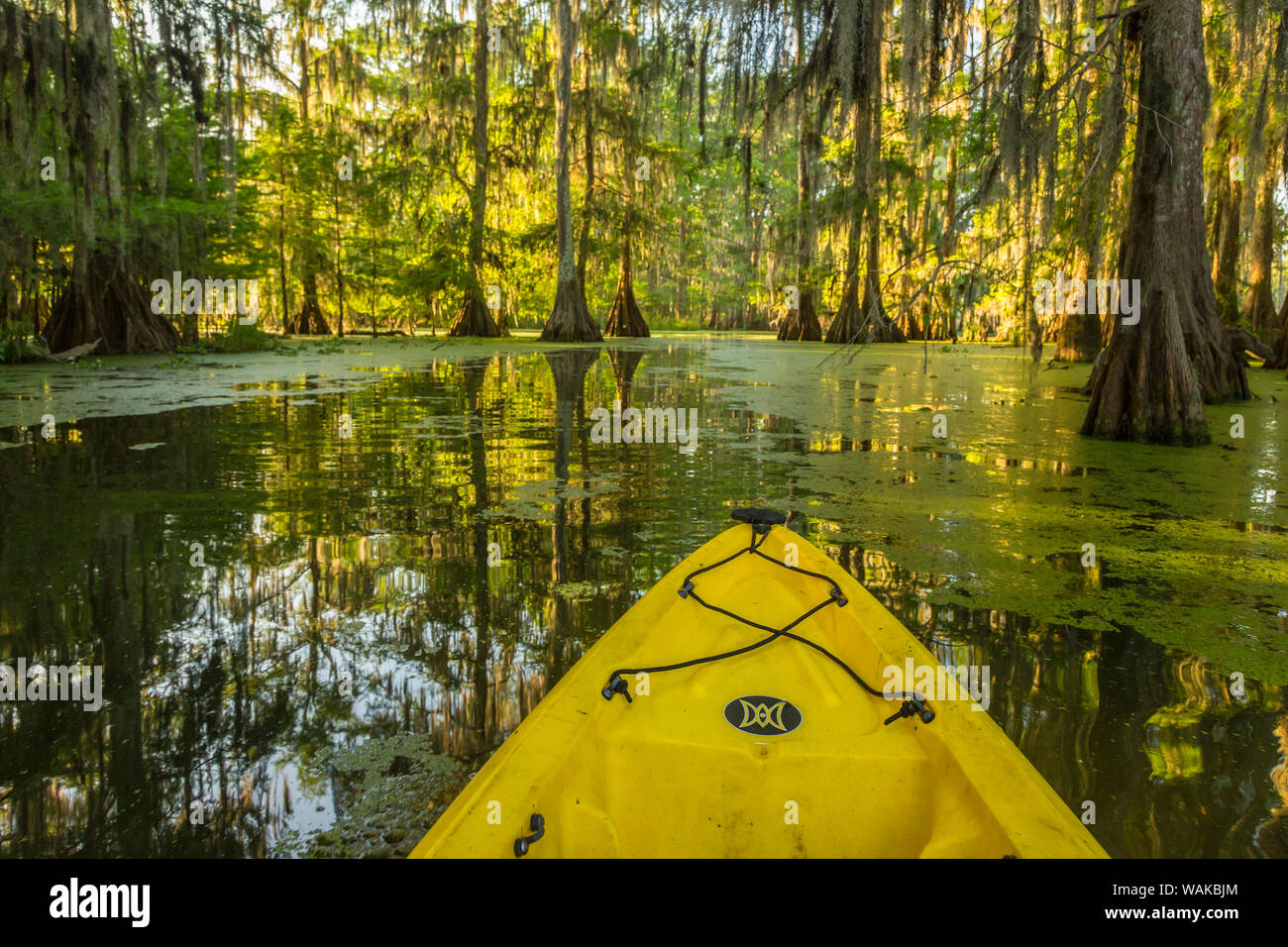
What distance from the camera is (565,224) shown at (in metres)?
20.5

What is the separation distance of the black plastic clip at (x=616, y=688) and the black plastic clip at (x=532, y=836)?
425mm

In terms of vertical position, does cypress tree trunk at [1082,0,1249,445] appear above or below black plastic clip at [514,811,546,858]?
above

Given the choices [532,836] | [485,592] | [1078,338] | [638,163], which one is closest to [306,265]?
[638,163]

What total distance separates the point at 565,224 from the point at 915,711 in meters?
20.1

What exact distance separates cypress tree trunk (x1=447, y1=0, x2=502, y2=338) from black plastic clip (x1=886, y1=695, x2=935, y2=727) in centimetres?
2051

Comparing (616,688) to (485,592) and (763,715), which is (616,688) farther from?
(485,592)

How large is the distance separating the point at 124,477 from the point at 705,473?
11.6ft

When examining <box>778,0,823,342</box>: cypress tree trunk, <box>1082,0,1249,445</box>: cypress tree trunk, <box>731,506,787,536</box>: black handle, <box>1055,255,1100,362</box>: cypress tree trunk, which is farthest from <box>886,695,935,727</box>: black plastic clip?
<box>1055,255,1100,362</box>: cypress tree trunk

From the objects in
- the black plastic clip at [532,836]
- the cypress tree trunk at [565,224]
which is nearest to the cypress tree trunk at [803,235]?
the cypress tree trunk at [565,224]

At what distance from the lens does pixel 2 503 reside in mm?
4246

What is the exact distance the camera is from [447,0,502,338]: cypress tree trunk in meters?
19.7

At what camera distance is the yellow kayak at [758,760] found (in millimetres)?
1348

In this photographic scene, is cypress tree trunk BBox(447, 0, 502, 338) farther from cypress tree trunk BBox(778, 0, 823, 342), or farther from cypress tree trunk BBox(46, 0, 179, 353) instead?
cypress tree trunk BBox(778, 0, 823, 342)
